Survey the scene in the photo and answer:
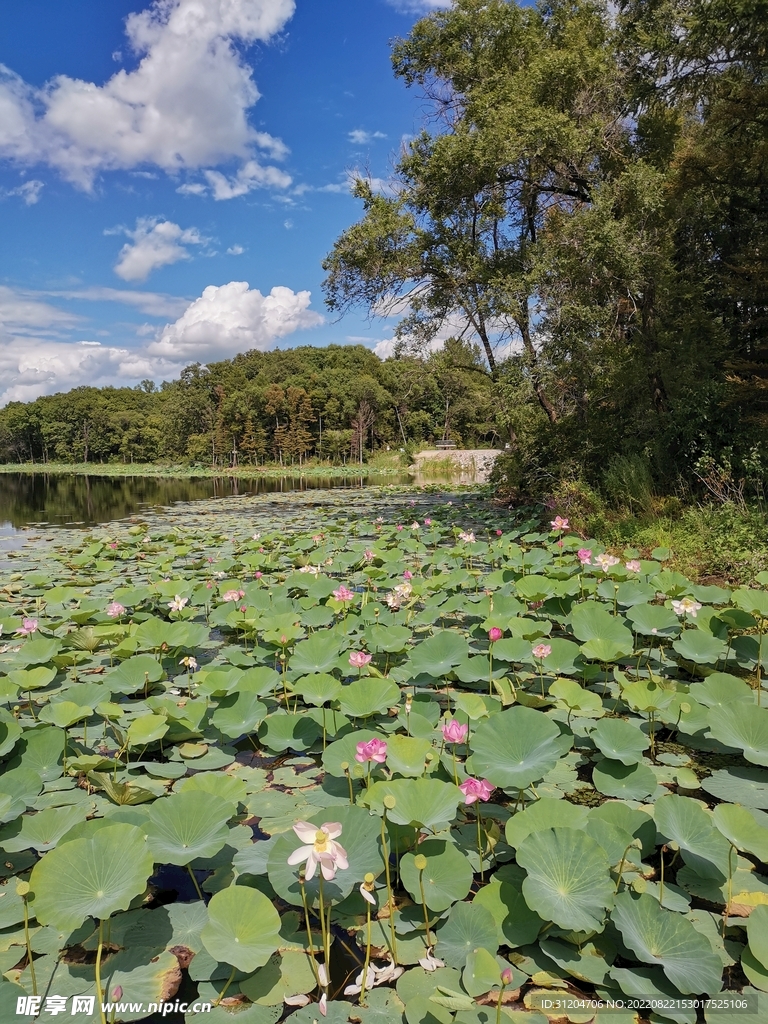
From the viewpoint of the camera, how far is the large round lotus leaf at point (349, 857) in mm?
1365

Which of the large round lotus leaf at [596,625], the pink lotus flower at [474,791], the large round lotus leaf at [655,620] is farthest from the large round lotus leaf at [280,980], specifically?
the large round lotus leaf at [655,620]

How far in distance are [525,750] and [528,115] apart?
8.97m

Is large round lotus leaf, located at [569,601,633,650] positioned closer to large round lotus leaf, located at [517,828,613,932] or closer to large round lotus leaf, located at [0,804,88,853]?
large round lotus leaf, located at [517,828,613,932]

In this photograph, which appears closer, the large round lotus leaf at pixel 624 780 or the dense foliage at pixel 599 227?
the large round lotus leaf at pixel 624 780

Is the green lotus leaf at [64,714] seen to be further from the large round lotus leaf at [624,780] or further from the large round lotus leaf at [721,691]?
the large round lotus leaf at [721,691]

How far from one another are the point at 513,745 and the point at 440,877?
0.48m

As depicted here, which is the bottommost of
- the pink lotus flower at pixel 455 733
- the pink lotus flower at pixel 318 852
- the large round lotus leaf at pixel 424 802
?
the large round lotus leaf at pixel 424 802

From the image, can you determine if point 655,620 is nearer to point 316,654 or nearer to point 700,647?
point 700,647

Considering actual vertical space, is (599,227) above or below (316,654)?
above

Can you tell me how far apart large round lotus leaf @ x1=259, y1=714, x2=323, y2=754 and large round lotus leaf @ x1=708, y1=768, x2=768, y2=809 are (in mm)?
1386

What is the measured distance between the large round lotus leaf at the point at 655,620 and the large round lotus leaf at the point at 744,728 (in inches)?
41.9

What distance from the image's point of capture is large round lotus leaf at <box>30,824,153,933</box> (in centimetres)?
121


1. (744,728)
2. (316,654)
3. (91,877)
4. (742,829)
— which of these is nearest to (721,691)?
(744,728)

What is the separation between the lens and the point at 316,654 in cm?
279
